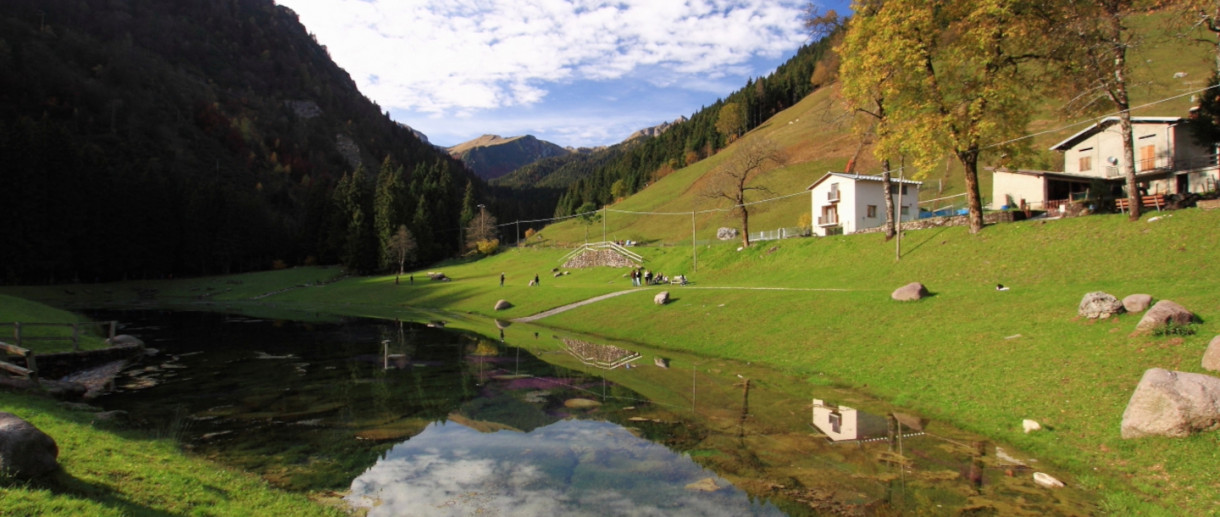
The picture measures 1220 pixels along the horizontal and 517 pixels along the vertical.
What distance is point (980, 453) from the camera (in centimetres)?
1240

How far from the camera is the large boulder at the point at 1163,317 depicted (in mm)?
15219

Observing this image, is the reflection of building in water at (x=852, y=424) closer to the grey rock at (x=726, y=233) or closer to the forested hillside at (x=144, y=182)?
the grey rock at (x=726, y=233)

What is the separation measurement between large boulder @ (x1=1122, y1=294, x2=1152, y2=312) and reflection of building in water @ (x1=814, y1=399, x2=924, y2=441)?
28.4 ft

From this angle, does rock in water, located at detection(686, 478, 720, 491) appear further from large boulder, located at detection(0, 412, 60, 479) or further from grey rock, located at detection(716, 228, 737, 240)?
grey rock, located at detection(716, 228, 737, 240)

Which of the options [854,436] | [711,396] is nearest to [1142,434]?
[854,436]

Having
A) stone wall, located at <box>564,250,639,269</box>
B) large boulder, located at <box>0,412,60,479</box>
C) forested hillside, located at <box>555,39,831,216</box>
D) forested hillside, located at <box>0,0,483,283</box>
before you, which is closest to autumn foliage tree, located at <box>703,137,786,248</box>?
stone wall, located at <box>564,250,639,269</box>

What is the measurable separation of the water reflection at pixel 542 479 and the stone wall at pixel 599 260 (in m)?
54.0

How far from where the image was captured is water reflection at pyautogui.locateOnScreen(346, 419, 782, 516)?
10.2m

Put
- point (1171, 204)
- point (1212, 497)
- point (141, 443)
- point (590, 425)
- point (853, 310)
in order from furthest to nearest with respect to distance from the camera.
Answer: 1. point (1171, 204)
2. point (853, 310)
3. point (590, 425)
4. point (141, 443)
5. point (1212, 497)

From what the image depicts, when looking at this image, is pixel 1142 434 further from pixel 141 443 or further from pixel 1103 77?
pixel 1103 77

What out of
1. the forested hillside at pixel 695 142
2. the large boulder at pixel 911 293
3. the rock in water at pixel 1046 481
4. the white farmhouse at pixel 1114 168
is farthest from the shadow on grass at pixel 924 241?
the forested hillside at pixel 695 142

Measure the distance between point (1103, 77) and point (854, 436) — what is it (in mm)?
24815

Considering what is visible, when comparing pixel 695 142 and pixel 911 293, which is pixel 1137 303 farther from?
pixel 695 142

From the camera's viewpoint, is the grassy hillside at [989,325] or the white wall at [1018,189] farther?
the white wall at [1018,189]
